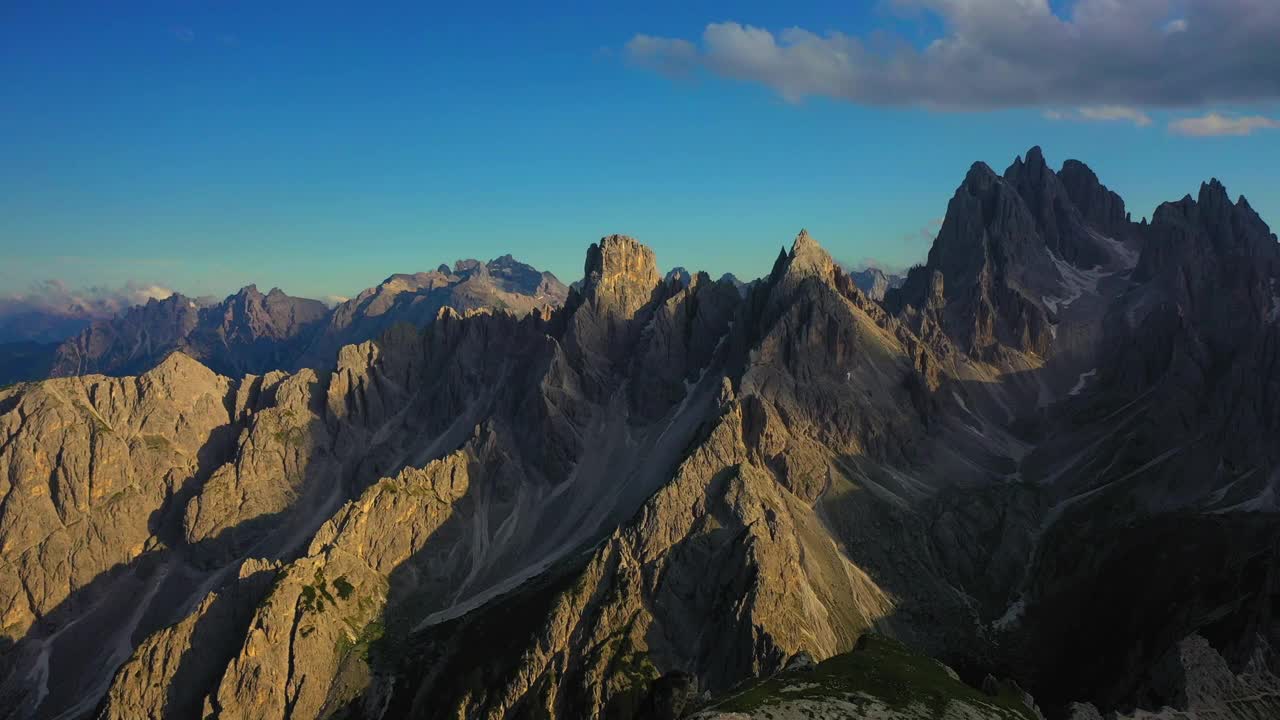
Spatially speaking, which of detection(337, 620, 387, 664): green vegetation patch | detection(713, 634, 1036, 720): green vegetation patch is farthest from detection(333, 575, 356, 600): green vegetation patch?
detection(713, 634, 1036, 720): green vegetation patch

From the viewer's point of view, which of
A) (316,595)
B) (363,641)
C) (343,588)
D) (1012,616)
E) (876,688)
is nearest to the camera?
(876,688)

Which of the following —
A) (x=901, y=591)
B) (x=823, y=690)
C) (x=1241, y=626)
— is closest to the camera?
(x=823, y=690)

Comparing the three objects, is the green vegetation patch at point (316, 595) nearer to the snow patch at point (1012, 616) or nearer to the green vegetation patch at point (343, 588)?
the green vegetation patch at point (343, 588)

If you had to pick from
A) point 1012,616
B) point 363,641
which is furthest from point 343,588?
point 1012,616

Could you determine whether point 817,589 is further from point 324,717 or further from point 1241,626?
point 324,717

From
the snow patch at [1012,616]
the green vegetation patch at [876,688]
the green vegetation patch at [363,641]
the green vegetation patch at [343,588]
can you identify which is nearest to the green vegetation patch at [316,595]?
the green vegetation patch at [343,588]

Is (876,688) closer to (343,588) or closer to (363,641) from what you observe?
(363,641)

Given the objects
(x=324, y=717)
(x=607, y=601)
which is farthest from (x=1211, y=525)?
(x=324, y=717)

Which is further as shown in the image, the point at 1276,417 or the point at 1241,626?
the point at 1276,417
